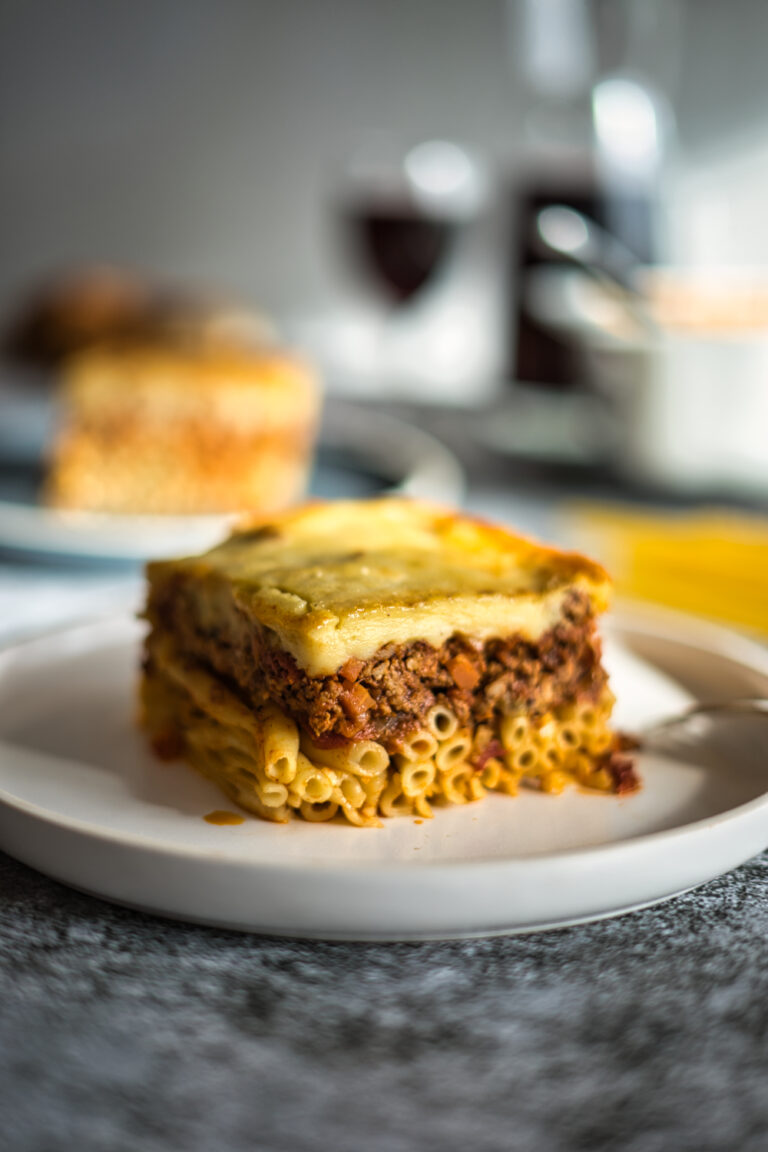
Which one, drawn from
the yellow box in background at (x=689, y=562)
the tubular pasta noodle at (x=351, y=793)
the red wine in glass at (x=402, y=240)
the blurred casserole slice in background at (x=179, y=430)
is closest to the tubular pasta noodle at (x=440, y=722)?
the tubular pasta noodle at (x=351, y=793)

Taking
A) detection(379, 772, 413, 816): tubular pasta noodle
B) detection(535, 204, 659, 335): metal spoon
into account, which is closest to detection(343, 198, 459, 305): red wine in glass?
detection(535, 204, 659, 335): metal spoon

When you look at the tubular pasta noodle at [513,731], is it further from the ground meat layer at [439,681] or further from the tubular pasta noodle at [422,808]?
the tubular pasta noodle at [422,808]

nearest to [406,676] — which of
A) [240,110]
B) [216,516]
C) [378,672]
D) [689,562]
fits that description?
[378,672]

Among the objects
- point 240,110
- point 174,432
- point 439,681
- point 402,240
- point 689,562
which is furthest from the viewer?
point 240,110

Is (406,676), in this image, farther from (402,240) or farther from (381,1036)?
(402,240)

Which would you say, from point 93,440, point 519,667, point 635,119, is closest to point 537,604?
point 519,667

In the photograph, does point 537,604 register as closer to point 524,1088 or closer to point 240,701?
point 240,701
